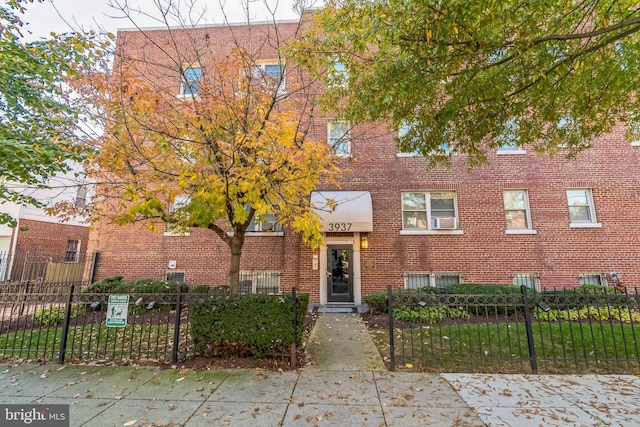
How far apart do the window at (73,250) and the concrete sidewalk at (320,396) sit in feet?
54.5

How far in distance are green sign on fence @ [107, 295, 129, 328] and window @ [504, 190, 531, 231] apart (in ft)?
40.3

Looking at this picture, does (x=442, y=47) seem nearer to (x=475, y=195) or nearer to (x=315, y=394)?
(x=315, y=394)

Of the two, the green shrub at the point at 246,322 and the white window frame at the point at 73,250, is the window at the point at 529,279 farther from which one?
the white window frame at the point at 73,250

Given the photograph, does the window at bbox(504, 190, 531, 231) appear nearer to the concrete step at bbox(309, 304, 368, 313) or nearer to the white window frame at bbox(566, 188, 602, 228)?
the white window frame at bbox(566, 188, 602, 228)

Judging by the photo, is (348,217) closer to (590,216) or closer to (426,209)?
(426,209)

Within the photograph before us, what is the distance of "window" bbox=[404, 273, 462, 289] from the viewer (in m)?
10.8

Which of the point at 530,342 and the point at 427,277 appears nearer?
the point at 530,342

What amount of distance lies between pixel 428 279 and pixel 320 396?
7.99 m

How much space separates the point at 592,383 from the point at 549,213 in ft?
27.4

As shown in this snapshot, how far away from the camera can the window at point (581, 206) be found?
434 inches

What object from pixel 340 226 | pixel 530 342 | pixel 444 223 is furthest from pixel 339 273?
pixel 530 342

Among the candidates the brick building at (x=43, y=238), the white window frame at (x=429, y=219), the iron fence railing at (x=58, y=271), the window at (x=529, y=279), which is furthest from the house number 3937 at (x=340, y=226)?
the brick building at (x=43, y=238)

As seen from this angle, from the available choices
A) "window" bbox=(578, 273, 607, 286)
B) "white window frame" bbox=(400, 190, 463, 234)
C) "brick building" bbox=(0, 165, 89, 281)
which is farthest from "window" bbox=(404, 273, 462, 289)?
"brick building" bbox=(0, 165, 89, 281)

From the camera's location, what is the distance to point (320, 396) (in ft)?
13.3
